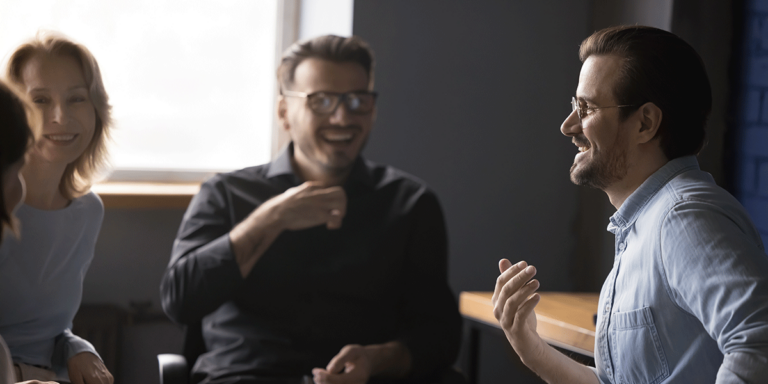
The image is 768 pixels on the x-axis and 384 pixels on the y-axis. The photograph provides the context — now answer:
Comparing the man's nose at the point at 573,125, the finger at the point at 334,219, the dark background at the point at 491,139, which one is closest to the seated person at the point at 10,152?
the man's nose at the point at 573,125

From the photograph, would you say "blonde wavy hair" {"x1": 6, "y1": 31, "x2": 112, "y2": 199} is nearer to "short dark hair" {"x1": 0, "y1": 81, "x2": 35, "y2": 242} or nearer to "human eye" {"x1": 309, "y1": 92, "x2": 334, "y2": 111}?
"short dark hair" {"x1": 0, "y1": 81, "x2": 35, "y2": 242}

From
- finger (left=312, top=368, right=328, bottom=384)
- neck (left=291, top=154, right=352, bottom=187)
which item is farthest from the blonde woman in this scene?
neck (left=291, top=154, right=352, bottom=187)

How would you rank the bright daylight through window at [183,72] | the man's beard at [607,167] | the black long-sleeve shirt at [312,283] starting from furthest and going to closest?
the bright daylight through window at [183,72] < the black long-sleeve shirt at [312,283] < the man's beard at [607,167]

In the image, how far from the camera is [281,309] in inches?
71.7

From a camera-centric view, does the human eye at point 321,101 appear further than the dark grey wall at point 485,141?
No

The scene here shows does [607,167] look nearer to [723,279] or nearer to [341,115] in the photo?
[723,279]

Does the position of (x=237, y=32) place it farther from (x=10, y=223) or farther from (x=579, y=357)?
(x=10, y=223)

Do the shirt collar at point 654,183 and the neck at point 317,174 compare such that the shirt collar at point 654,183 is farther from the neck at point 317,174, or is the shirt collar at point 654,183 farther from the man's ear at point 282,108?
the man's ear at point 282,108

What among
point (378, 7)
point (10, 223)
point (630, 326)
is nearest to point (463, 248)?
point (378, 7)

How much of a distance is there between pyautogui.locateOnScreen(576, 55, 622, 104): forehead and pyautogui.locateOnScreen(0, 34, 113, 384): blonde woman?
91cm

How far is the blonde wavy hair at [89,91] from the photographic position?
1.27 m

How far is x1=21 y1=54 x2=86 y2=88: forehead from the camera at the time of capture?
4.14ft

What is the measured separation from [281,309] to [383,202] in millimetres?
429

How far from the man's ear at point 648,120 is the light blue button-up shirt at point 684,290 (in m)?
0.06
